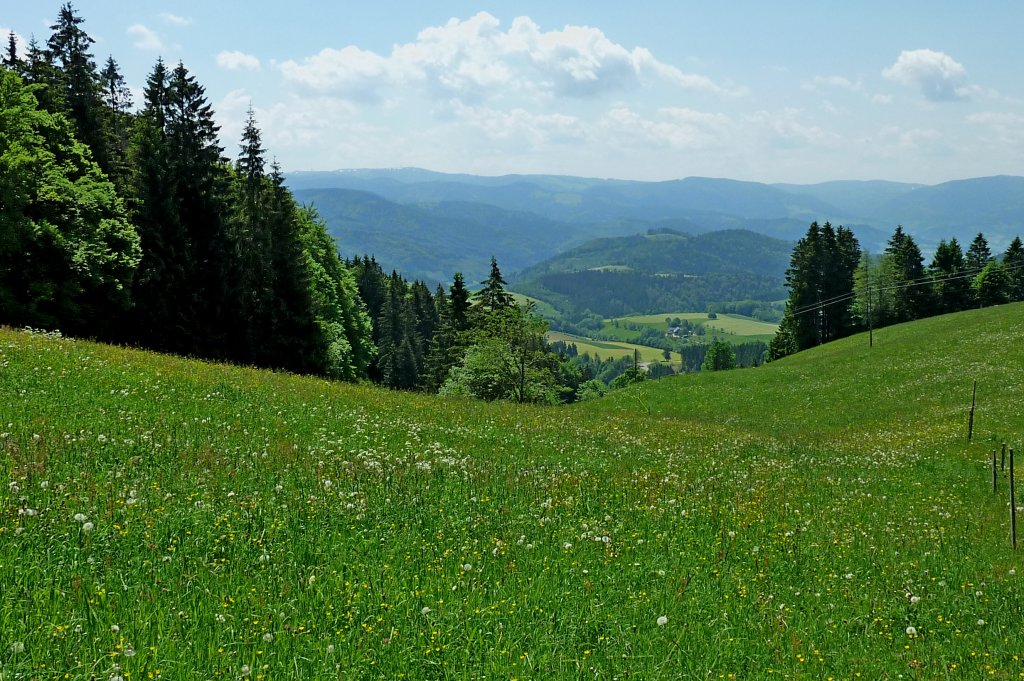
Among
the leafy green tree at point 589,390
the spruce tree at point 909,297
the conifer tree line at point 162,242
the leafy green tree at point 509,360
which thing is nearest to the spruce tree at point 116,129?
the conifer tree line at point 162,242

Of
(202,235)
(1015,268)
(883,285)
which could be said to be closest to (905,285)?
(883,285)

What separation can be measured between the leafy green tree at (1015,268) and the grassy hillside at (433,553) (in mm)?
92467

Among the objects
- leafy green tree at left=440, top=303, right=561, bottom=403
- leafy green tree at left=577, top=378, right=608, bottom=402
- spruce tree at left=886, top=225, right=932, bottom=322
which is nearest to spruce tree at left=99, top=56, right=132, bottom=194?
leafy green tree at left=440, top=303, right=561, bottom=403

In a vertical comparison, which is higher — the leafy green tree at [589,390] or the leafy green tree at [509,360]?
the leafy green tree at [509,360]

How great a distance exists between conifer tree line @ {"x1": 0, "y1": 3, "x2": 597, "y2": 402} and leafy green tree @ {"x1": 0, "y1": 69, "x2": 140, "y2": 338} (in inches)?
2.7

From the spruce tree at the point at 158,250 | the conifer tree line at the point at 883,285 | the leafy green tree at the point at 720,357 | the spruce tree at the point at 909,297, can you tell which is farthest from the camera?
the leafy green tree at the point at 720,357

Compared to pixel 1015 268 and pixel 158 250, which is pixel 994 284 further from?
pixel 158 250

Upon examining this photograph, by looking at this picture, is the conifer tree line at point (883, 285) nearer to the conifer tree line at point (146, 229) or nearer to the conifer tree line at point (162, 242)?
the conifer tree line at point (162, 242)

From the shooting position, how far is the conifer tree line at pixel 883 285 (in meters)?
87.4

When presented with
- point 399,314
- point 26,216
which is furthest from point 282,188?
point 399,314

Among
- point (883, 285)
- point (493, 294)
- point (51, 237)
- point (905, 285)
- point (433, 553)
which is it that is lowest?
point (493, 294)

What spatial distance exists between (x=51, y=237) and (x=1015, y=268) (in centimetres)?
10973

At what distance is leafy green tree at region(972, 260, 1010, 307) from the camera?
86.1m

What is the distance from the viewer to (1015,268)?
88.1 m
